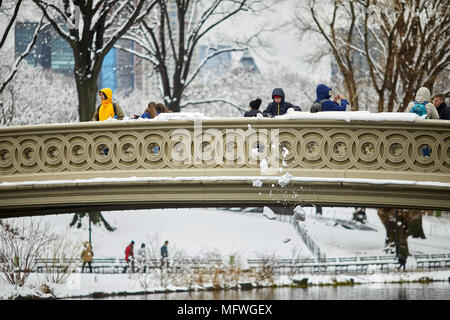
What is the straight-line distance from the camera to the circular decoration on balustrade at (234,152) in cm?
1591

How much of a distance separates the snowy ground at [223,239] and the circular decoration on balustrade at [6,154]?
33.6 ft

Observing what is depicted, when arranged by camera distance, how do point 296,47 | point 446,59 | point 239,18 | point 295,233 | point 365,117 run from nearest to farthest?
1. point 365,117
2. point 446,59
3. point 295,233
4. point 239,18
5. point 296,47

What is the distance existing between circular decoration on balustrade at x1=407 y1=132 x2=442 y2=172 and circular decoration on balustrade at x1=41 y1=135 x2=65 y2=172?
19.3 ft

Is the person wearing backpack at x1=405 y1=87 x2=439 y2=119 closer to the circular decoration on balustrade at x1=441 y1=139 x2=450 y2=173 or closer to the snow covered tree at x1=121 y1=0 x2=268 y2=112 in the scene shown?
the circular decoration on balustrade at x1=441 y1=139 x2=450 y2=173

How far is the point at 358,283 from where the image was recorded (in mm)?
28781

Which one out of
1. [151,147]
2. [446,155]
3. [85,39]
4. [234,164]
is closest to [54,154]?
[151,147]

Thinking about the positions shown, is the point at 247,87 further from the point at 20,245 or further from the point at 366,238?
the point at 20,245

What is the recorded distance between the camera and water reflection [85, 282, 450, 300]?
85.9 feet

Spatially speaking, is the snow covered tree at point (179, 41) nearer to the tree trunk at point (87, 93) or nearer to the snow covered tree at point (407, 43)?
the tree trunk at point (87, 93)

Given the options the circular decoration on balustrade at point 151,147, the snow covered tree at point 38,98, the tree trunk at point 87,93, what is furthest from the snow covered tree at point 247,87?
the circular decoration on balustrade at point 151,147

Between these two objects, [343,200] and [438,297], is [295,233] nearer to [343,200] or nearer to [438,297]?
[438,297]

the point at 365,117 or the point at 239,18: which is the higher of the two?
the point at 239,18
